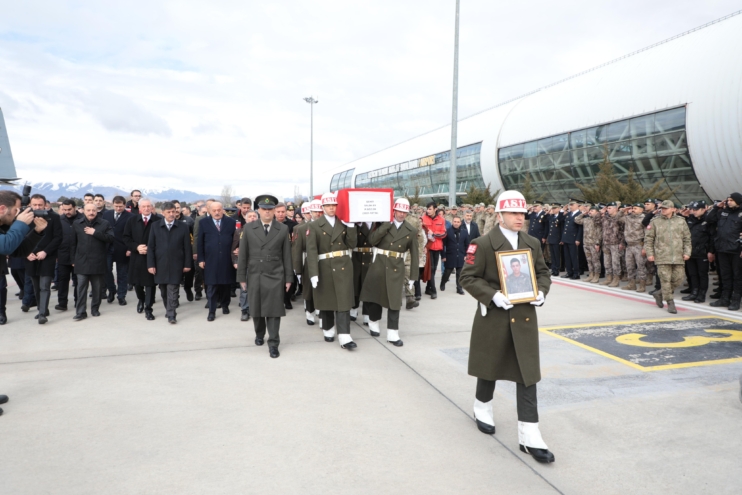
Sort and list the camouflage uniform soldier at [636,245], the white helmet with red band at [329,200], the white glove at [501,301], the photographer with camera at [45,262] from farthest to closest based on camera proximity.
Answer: the camouflage uniform soldier at [636,245]
the photographer with camera at [45,262]
the white helmet with red band at [329,200]
the white glove at [501,301]

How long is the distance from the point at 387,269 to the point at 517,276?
321 centimetres

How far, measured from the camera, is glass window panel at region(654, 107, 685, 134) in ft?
66.5

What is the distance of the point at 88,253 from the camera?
8.05 metres

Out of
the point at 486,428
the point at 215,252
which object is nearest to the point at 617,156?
the point at 215,252

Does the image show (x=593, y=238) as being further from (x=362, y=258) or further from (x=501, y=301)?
(x=501, y=301)

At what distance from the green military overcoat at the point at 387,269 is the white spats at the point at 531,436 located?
318cm

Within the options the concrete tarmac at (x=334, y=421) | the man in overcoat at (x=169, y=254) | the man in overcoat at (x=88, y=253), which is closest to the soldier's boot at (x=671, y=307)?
the concrete tarmac at (x=334, y=421)

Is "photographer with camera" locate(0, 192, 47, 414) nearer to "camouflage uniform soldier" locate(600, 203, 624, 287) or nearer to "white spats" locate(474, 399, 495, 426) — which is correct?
"white spats" locate(474, 399, 495, 426)

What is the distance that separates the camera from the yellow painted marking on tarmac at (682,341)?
632cm

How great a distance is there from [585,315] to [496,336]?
17.7 ft

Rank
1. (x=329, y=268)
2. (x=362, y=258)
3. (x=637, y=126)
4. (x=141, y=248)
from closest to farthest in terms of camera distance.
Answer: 1. (x=329, y=268)
2. (x=362, y=258)
3. (x=141, y=248)
4. (x=637, y=126)

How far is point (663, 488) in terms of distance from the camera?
3068mm

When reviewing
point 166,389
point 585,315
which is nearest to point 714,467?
A: point 166,389

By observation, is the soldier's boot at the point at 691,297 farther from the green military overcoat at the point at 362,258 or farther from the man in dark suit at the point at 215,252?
the man in dark suit at the point at 215,252
